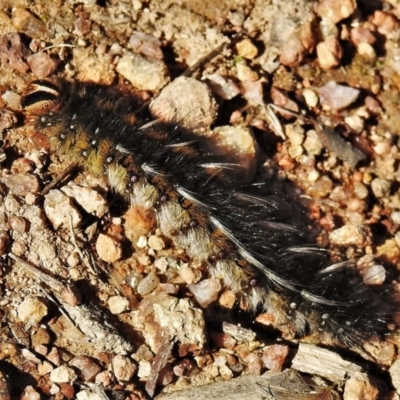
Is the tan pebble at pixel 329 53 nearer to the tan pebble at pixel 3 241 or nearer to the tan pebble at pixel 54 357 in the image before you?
the tan pebble at pixel 3 241

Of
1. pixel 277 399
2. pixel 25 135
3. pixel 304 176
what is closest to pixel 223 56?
pixel 304 176

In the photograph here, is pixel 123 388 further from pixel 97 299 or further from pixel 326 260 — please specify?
pixel 326 260

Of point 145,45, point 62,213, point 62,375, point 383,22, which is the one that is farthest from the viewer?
point 383,22

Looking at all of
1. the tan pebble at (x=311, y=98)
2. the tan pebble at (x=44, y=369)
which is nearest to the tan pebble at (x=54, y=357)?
the tan pebble at (x=44, y=369)

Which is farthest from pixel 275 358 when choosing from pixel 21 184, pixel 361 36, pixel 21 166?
pixel 361 36

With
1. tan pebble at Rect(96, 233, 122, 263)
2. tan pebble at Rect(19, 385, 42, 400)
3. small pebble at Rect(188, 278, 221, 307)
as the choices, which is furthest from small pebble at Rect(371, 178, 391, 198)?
tan pebble at Rect(19, 385, 42, 400)

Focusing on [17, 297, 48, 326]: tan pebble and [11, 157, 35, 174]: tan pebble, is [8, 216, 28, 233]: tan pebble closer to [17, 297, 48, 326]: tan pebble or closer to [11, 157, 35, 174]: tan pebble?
[11, 157, 35, 174]: tan pebble

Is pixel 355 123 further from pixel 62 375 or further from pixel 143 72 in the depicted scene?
pixel 62 375
